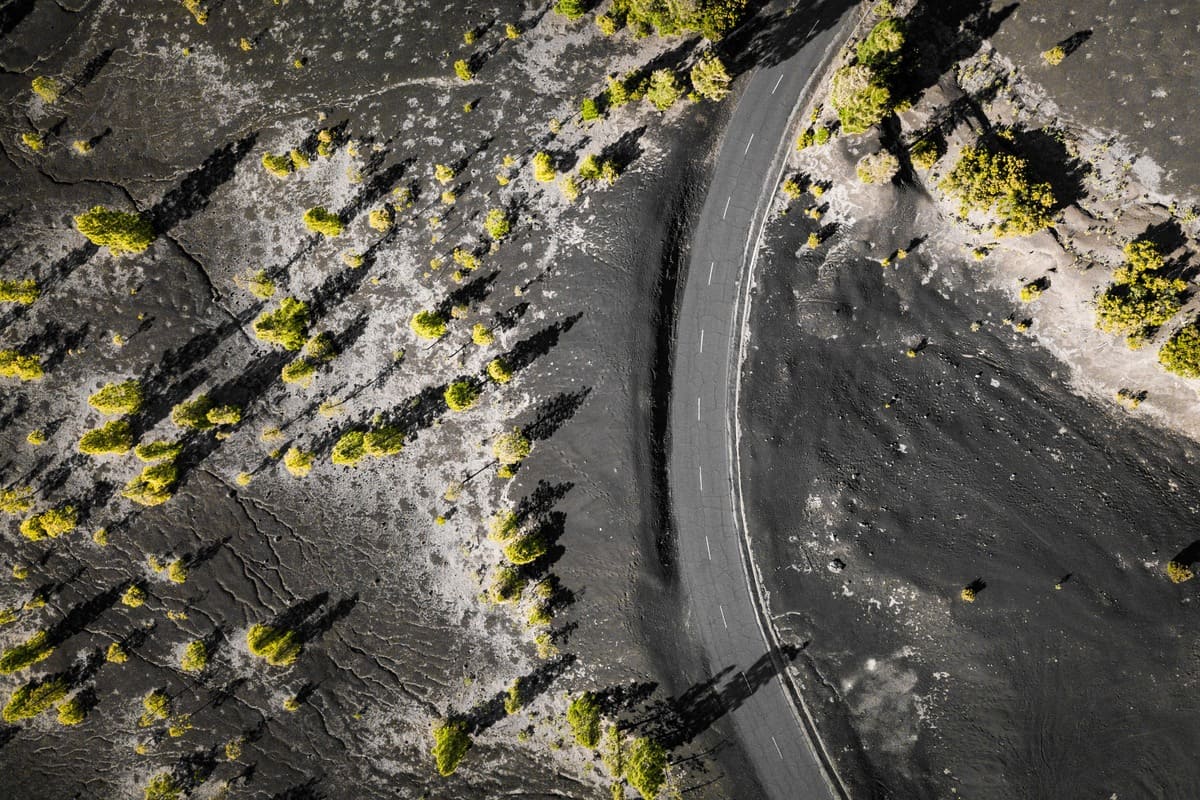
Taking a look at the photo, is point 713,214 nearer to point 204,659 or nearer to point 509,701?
point 509,701

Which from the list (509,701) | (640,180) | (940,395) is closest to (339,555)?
(509,701)

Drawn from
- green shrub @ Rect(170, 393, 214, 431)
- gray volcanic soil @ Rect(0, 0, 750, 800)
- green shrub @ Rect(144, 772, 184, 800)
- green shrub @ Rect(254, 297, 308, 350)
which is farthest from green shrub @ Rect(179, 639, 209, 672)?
green shrub @ Rect(254, 297, 308, 350)

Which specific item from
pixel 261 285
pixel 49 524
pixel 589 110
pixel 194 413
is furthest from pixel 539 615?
pixel 49 524

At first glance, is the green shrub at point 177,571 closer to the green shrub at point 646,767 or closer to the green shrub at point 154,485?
the green shrub at point 154,485

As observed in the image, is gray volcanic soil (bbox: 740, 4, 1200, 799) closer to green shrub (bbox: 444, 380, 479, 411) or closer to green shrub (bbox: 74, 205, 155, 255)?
green shrub (bbox: 444, 380, 479, 411)

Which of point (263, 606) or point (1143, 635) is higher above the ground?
point (263, 606)

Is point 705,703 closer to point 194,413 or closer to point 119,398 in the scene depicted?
point 194,413
